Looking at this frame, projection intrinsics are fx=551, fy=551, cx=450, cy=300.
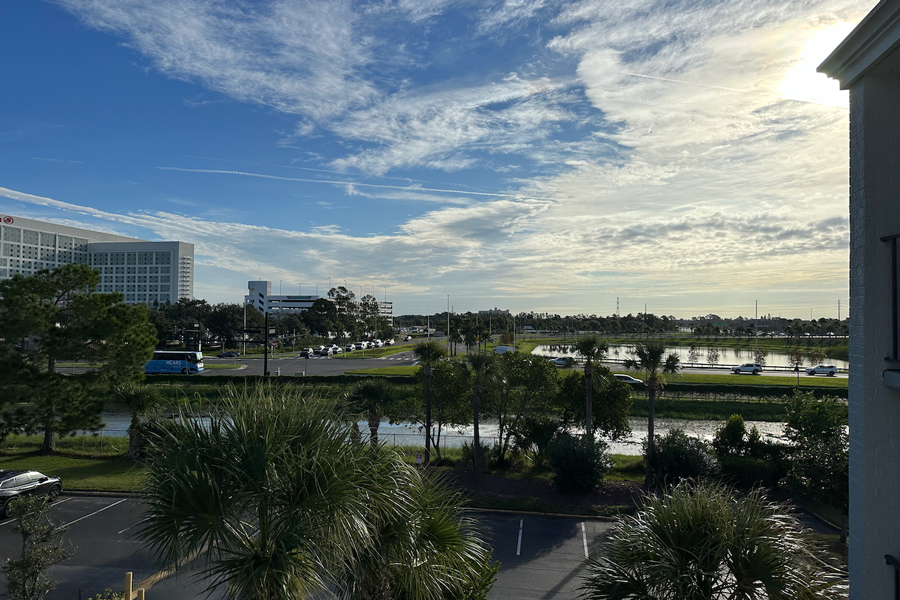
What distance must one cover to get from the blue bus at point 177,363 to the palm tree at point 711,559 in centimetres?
6284

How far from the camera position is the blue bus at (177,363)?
6169 centimetres

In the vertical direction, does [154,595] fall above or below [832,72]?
below

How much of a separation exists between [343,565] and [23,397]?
24.5 meters

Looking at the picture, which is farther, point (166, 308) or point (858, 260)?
point (166, 308)

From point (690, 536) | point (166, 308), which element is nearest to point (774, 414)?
point (690, 536)

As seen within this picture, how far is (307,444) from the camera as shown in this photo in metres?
6.18

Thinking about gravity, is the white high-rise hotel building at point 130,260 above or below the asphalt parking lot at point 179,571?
above

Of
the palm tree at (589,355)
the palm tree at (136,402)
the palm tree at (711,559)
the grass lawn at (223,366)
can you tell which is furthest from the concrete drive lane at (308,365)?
the palm tree at (711,559)

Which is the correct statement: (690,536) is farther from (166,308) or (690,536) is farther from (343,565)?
(166,308)

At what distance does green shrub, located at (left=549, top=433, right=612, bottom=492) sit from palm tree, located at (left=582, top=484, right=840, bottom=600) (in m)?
14.3

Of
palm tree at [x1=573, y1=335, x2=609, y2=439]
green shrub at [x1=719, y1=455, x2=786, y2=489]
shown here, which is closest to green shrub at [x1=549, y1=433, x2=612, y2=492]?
palm tree at [x1=573, y1=335, x2=609, y2=439]


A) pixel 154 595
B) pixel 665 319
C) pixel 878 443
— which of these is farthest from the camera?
pixel 665 319

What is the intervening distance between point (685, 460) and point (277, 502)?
19.1m

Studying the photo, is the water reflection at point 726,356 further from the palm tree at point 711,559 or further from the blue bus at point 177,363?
the palm tree at point 711,559
